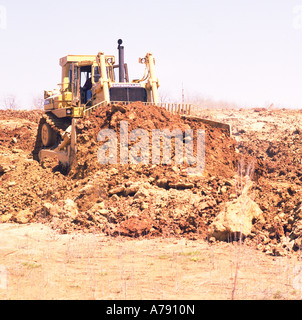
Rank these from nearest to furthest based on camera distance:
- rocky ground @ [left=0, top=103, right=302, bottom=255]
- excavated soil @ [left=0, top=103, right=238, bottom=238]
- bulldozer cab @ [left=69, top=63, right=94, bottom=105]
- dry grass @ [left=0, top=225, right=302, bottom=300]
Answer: dry grass @ [left=0, top=225, right=302, bottom=300]
rocky ground @ [left=0, top=103, right=302, bottom=255]
excavated soil @ [left=0, top=103, right=238, bottom=238]
bulldozer cab @ [left=69, top=63, right=94, bottom=105]

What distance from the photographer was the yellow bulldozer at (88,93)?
1455 centimetres

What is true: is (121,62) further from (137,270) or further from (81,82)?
(137,270)

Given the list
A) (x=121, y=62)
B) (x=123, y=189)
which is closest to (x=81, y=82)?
(x=121, y=62)

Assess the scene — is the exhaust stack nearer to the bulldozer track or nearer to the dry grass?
the bulldozer track

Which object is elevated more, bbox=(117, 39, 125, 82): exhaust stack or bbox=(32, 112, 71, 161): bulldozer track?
bbox=(117, 39, 125, 82): exhaust stack

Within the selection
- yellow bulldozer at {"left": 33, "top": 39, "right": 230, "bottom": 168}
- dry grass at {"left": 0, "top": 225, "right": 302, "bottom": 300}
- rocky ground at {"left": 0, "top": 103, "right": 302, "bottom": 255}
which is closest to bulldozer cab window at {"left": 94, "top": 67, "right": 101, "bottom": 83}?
yellow bulldozer at {"left": 33, "top": 39, "right": 230, "bottom": 168}

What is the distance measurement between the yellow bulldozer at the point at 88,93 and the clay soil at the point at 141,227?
1.46m

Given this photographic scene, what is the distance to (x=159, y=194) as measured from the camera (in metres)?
10.3

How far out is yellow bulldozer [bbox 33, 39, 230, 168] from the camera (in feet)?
47.8

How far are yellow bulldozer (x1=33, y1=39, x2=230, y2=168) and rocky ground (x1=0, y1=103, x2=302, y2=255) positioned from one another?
51.1 inches

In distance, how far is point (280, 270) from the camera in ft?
23.7

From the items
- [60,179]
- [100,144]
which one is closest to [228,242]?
[100,144]
